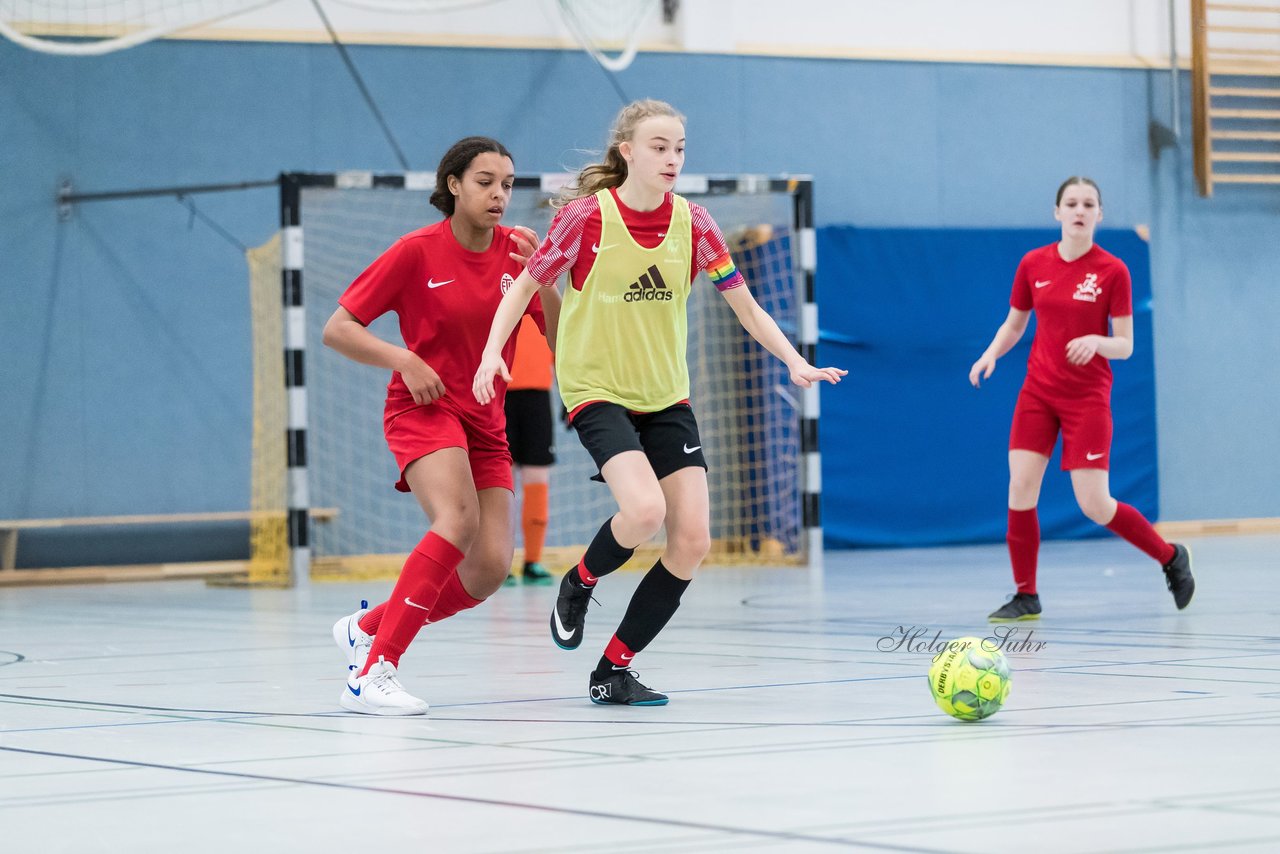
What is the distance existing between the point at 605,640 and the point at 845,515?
24.5 feet

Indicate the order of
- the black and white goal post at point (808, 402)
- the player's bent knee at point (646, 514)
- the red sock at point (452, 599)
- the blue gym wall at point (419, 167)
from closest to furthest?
1. the player's bent knee at point (646, 514)
2. the red sock at point (452, 599)
3. the black and white goal post at point (808, 402)
4. the blue gym wall at point (419, 167)

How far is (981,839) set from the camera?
9.14ft

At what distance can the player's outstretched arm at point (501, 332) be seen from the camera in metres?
4.64

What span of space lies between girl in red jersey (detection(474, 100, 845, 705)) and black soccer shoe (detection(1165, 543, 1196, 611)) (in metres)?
3.23

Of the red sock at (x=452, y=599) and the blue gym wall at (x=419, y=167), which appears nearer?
the red sock at (x=452, y=599)

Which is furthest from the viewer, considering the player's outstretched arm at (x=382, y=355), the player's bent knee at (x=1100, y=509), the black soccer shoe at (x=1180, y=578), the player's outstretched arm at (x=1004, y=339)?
the player's outstretched arm at (x=1004, y=339)

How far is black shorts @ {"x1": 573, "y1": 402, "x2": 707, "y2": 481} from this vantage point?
15.6 ft

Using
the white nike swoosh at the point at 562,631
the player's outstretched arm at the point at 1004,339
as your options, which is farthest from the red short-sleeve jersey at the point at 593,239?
the player's outstretched arm at the point at 1004,339

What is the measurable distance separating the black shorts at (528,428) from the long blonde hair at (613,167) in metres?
5.73

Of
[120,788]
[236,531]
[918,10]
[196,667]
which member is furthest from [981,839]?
[918,10]

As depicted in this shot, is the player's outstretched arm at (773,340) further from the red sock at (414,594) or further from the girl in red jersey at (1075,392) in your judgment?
the girl in red jersey at (1075,392)

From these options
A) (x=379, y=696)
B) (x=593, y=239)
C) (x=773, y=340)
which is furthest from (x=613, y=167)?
(x=379, y=696)

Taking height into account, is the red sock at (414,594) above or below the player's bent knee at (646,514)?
below

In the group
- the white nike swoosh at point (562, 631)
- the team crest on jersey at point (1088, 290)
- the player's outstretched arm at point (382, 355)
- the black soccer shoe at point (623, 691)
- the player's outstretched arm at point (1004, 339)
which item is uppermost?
the team crest on jersey at point (1088, 290)
